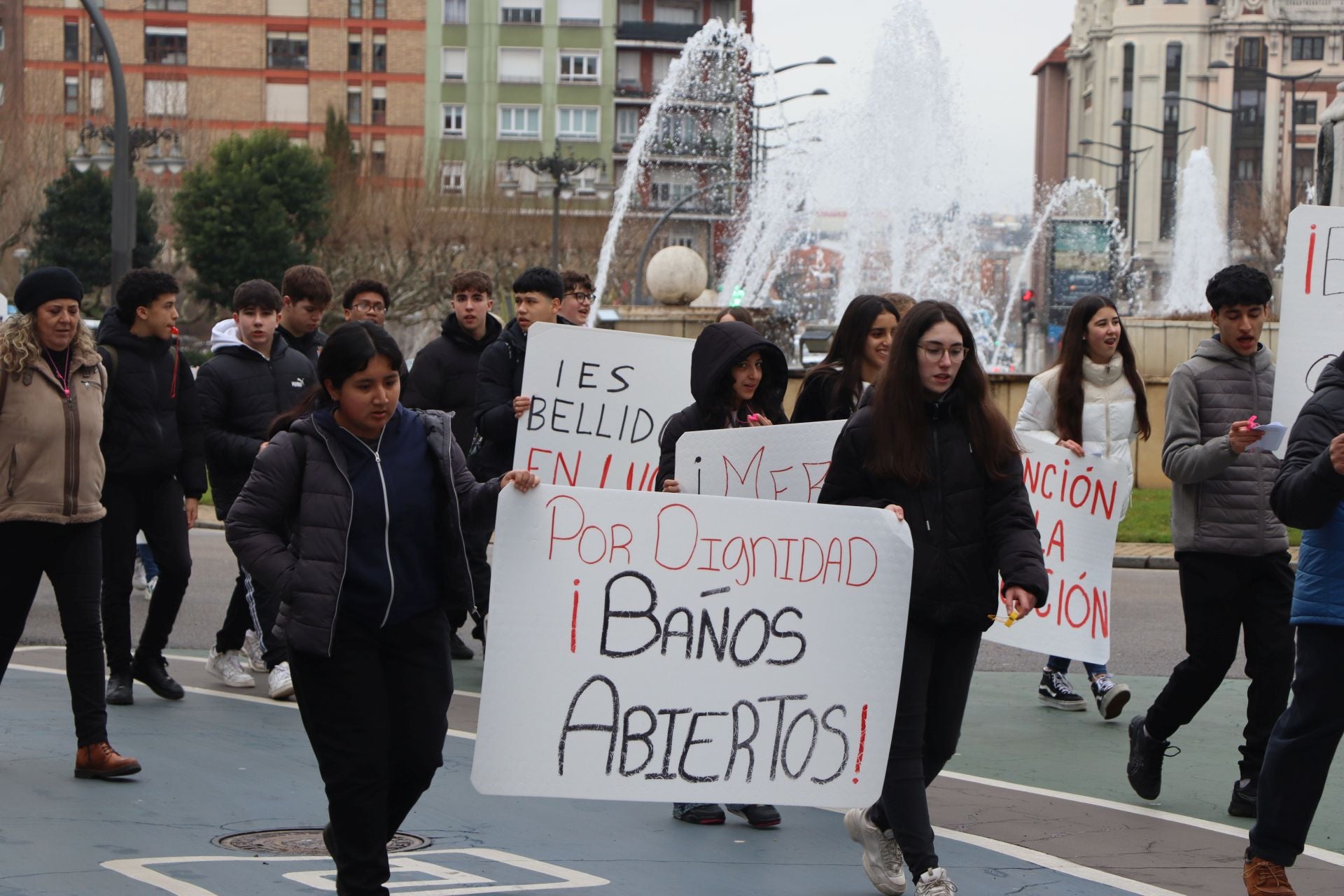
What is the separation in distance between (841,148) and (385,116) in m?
60.1

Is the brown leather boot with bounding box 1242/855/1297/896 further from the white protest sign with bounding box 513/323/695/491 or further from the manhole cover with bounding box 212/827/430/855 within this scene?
the white protest sign with bounding box 513/323/695/491

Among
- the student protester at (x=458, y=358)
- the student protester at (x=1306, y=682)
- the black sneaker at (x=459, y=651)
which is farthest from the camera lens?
the black sneaker at (x=459, y=651)

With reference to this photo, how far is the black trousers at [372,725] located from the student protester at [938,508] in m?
1.30

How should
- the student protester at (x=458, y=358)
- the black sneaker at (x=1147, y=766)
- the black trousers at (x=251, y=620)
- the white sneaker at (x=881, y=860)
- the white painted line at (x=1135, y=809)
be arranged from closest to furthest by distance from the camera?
the white sneaker at (x=881, y=860), the white painted line at (x=1135, y=809), the black sneaker at (x=1147, y=766), the black trousers at (x=251, y=620), the student protester at (x=458, y=358)

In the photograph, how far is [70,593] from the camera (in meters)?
6.41

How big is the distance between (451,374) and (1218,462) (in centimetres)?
410

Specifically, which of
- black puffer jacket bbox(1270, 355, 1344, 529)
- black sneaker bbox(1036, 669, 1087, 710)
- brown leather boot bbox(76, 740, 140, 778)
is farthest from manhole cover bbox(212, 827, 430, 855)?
black sneaker bbox(1036, 669, 1087, 710)

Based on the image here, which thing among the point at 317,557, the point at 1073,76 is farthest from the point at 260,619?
the point at 1073,76

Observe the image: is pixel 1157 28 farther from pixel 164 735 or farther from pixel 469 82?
pixel 164 735

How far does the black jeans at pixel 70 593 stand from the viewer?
20.8 feet

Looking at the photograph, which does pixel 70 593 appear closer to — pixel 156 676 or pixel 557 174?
pixel 156 676

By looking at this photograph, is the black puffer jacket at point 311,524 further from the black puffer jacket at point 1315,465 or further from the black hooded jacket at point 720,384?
the black puffer jacket at point 1315,465

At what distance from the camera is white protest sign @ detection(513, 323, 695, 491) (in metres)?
8.20

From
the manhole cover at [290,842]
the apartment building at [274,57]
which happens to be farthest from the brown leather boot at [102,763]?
the apartment building at [274,57]
